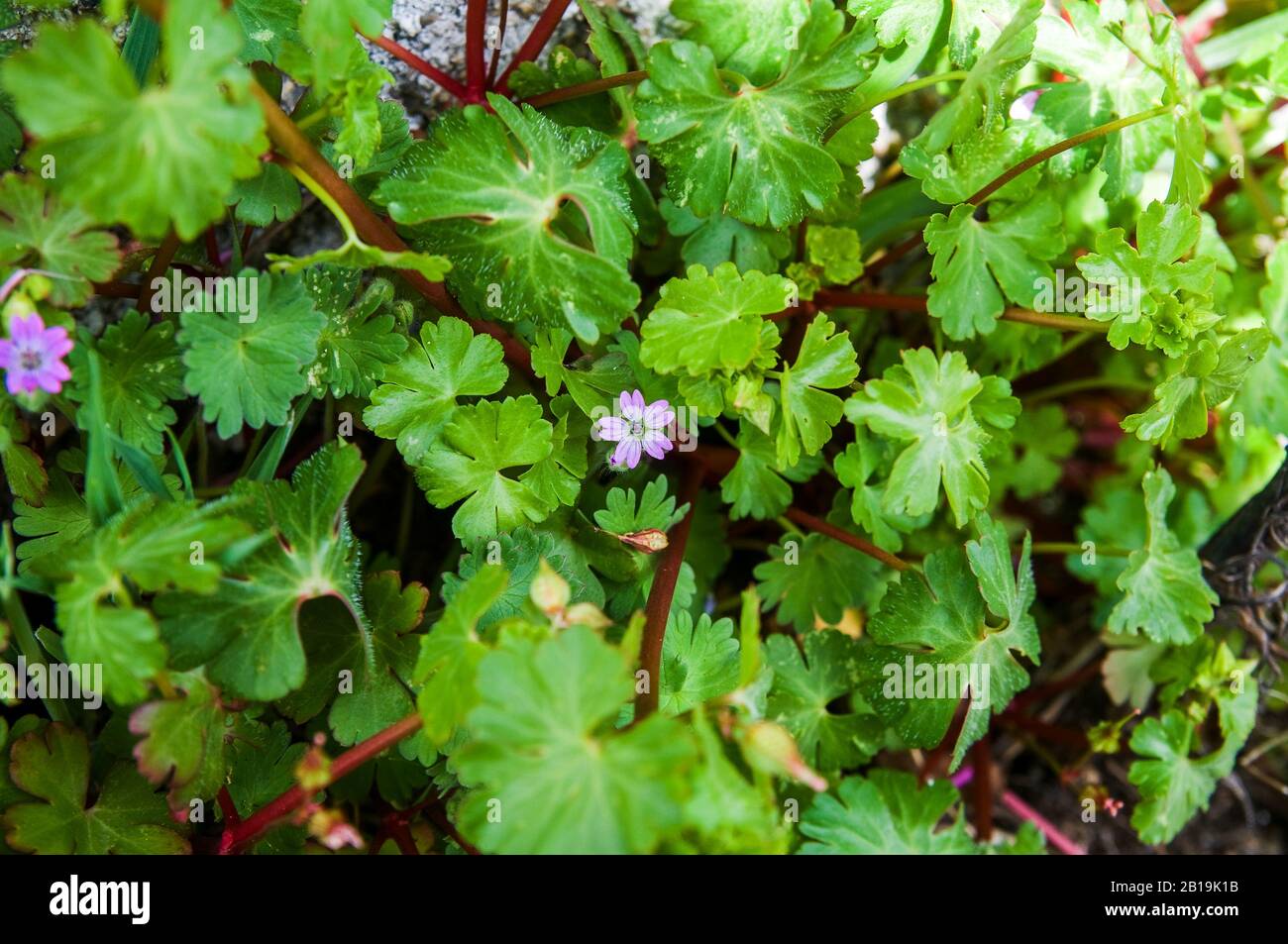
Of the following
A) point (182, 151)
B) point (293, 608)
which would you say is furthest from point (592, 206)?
point (293, 608)

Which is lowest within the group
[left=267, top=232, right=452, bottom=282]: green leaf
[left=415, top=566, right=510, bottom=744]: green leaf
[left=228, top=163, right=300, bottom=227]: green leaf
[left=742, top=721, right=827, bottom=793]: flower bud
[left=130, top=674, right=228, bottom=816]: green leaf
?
[left=130, top=674, right=228, bottom=816]: green leaf

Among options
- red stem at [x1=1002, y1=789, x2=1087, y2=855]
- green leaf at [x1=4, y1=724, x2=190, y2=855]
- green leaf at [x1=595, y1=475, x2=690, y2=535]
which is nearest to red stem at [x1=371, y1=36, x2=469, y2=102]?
green leaf at [x1=595, y1=475, x2=690, y2=535]

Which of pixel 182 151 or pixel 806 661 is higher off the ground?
pixel 182 151

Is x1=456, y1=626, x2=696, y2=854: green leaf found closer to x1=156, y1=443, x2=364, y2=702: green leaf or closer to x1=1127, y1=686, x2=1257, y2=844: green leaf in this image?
x1=156, y1=443, x2=364, y2=702: green leaf

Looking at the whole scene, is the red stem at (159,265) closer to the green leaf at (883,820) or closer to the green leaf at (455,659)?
the green leaf at (455,659)

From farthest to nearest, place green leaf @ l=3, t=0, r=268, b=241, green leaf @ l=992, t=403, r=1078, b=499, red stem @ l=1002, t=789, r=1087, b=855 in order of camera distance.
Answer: green leaf @ l=992, t=403, r=1078, b=499 → red stem @ l=1002, t=789, r=1087, b=855 → green leaf @ l=3, t=0, r=268, b=241
